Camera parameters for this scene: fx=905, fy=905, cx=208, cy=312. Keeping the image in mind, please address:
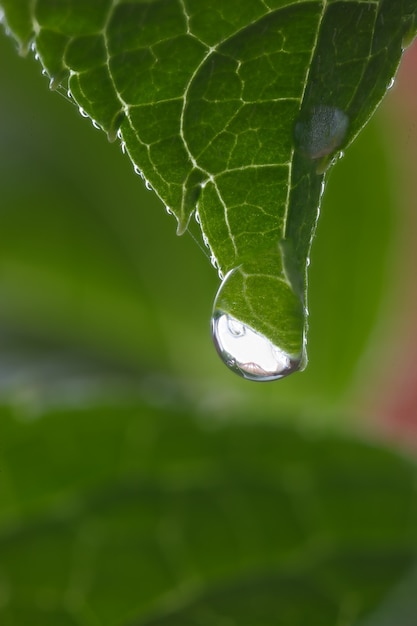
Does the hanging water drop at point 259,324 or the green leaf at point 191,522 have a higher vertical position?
the green leaf at point 191,522

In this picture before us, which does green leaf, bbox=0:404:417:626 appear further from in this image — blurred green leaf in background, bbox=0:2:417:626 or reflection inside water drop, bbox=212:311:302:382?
reflection inside water drop, bbox=212:311:302:382

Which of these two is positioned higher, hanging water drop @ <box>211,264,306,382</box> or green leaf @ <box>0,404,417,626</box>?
green leaf @ <box>0,404,417,626</box>

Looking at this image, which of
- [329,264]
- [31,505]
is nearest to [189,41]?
[31,505]

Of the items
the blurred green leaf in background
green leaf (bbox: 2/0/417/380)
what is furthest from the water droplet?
the blurred green leaf in background

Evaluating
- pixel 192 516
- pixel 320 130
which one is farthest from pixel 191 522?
pixel 320 130

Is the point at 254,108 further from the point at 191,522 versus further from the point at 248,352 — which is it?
the point at 191,522

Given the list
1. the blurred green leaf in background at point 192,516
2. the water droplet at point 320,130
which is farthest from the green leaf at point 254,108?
the blurred green leaf in background at point 192,516

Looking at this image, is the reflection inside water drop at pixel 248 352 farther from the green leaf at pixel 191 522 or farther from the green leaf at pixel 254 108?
the green leaf at pixel 191 522
